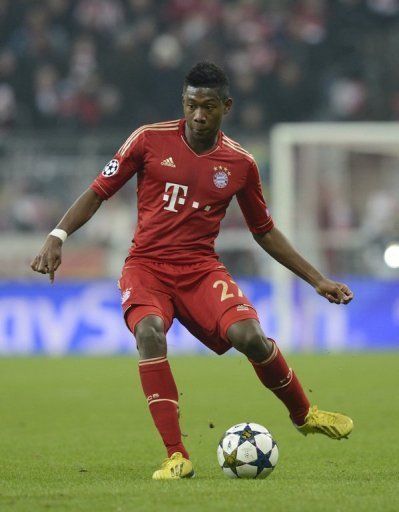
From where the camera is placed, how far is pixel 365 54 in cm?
2073

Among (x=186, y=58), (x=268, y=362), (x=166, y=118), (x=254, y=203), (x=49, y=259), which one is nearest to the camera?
(x=49, y=259)

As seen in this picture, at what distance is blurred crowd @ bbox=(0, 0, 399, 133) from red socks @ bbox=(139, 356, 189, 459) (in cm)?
1381

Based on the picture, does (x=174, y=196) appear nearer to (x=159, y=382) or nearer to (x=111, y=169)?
(x=111, y=169)

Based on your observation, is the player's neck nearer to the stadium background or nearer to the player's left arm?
the player's left arm

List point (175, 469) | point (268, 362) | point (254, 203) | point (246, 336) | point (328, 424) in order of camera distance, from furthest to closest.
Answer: point (254, 203) → point (328, 424) → point (268, 362) → point (246, 336) → point (175, 469)

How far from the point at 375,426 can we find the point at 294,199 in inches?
353

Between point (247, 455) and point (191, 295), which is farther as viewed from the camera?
point (191, 295)

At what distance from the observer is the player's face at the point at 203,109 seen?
5.93 meters

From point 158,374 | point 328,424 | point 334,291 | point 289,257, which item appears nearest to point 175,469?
point 158,374

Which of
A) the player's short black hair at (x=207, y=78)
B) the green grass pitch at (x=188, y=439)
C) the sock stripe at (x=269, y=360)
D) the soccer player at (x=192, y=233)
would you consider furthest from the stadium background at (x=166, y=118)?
the player's short black hair at (x=207, y=78)

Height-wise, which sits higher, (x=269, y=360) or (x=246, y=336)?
(x=246, y=336)

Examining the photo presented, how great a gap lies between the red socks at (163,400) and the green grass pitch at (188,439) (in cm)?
21

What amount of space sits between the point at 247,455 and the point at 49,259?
1276 mm

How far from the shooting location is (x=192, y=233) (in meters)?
6.18
